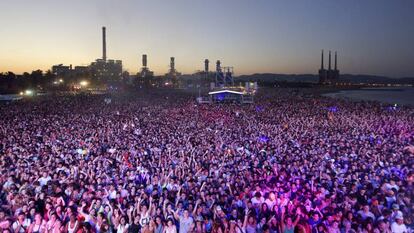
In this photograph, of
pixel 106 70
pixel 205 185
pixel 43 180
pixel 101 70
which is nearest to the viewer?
→ pixel 205 185

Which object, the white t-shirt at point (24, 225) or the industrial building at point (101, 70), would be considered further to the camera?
the industrial building at point (101, 70)

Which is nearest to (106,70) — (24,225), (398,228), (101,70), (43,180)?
(101,70)

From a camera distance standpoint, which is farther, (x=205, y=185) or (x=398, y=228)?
(x=205, y=185)

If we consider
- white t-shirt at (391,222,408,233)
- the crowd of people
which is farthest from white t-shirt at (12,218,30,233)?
white t-shirt at (391,222,408,233)

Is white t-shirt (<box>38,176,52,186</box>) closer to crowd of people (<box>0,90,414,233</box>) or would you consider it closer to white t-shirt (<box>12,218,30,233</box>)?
crowd of people (<box>0,90,414,233</box>)

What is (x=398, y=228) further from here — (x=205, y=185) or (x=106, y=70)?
(x=106, y=70)

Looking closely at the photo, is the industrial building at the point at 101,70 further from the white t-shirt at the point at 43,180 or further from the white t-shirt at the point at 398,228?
the white t-shirt at the point at 398,228

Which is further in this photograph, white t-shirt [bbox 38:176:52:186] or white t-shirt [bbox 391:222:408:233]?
white t-shirt [bbox 38:176:52:186]

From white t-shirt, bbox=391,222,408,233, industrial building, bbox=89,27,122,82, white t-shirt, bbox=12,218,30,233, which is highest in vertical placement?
industrial building, bbox=89,27,122,82

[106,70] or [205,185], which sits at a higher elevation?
[106,70]

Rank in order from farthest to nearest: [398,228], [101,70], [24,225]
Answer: [101,70], [398,228], [24,225]

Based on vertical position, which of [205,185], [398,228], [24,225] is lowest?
[398,228]

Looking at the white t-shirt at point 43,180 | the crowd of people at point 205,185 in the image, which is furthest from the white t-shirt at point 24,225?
the white t-shirt at point 43,180
